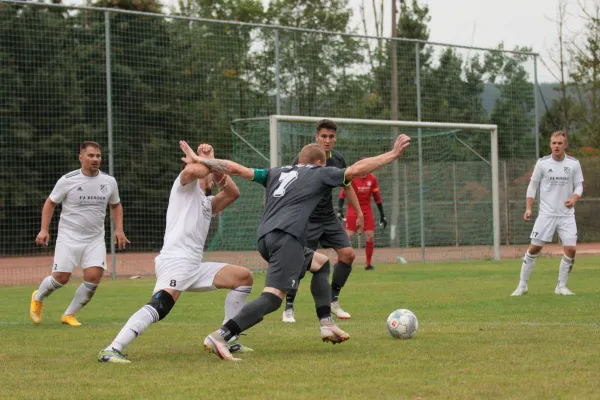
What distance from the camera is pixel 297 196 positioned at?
8.00m

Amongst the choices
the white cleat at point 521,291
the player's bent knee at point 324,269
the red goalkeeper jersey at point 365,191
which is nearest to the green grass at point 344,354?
the white cleat at point 521,291

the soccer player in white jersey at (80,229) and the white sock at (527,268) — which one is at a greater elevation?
the soccer player in white jersey at (80,229)

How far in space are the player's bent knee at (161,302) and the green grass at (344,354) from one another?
405 millimetres

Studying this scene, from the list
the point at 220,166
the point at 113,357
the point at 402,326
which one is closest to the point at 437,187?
the point at 402,326

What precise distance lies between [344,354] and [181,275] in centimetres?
147

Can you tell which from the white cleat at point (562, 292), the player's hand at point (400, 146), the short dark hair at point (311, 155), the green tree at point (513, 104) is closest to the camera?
the player's hand at point (400, 146)

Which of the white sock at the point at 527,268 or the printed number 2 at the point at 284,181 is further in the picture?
the white sock at the point at 527,268

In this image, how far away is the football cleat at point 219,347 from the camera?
7.59 meters

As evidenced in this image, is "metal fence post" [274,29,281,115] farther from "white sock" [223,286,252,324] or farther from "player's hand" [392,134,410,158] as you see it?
"player's hand" [392,134,410,158]

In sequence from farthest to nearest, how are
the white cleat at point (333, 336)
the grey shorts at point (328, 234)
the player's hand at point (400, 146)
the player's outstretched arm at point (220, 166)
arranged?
the grey shorts at point (328, 234), the white cleat at point (333, 336), the player's outstretched arm at point (220, 166), the player's hand at point (400, 146)

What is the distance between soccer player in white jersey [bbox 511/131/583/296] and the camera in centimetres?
1364

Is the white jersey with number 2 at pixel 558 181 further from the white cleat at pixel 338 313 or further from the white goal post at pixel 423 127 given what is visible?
the white goal post at pixel 423 127

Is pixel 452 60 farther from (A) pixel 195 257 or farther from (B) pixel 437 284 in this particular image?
(A) pixel 195 257

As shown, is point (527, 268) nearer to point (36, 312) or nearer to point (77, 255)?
point (77, 255)
